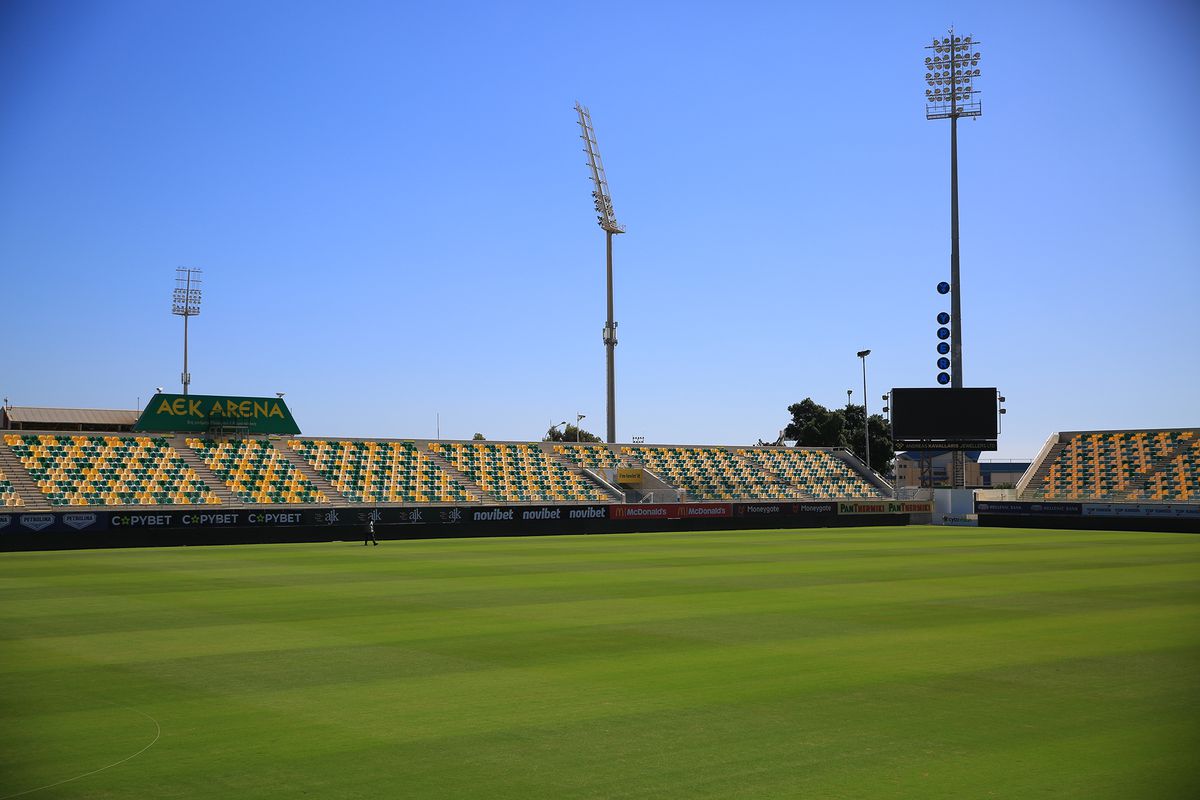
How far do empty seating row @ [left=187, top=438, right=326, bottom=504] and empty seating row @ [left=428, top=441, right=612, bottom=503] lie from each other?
30.4ft

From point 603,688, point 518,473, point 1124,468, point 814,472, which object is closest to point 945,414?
point 814,472

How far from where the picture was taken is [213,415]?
5625 centimetres

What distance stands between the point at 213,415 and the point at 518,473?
16.2 metres

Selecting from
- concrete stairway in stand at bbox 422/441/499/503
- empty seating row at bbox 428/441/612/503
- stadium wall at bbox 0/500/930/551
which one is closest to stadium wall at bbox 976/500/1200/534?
stadium wall at bbox 0/500/930/551

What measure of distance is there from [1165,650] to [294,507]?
125ft

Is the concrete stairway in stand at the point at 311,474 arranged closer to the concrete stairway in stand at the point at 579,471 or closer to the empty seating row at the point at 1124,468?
the concrete stairway in stand at the point at 579,471

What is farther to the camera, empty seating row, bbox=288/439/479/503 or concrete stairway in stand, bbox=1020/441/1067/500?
concrete stairway in stand, bbox=1020/441/1067/500

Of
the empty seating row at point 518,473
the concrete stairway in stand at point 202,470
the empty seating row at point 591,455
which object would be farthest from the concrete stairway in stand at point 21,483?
the empty seating row at point 591,455

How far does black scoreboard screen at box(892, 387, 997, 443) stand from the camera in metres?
63.8

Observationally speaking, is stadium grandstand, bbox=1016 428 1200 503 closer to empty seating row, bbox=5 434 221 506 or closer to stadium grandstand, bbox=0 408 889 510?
stadium grandstand, bbox=0 408 889 510

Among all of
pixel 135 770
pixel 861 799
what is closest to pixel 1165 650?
pixel 861 799

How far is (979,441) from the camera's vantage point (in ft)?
209

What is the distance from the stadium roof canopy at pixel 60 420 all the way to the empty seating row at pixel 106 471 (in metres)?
24.8

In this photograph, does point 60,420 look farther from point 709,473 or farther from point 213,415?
point 709,473
